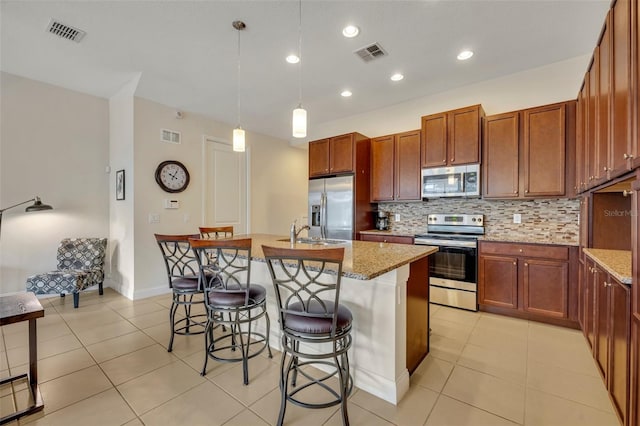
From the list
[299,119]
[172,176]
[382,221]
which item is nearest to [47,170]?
[172,176]

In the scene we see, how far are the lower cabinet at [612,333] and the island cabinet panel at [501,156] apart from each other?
4.37ft

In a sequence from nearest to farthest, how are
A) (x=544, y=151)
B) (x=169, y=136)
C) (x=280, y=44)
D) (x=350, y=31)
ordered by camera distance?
1. (x=350, y=31)
2. (x=280, y=44)
3. (x=544, y=151)
4. (x=169, y=136)

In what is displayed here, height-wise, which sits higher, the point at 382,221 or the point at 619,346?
→ the point at 382,221

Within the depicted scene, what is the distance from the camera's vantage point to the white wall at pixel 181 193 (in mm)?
3820

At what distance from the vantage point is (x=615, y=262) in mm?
1802

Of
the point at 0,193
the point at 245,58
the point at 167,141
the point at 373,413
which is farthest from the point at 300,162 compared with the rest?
the point at 373,413

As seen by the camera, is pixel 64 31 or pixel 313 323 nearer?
pixel 313 323

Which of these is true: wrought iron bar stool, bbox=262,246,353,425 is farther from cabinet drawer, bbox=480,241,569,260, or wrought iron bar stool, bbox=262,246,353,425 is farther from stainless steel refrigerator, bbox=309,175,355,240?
stainless steel refrigerator, bbox=309,175,355,240

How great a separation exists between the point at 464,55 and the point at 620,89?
1806 millimetres

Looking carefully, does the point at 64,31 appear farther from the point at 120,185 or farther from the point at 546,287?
the point at 546,287

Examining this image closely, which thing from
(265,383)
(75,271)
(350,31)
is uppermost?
(350,31)

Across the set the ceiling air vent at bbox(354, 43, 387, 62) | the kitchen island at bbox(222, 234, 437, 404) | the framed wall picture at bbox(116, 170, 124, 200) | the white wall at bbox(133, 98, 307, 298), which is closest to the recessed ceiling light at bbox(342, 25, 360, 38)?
the ceiling air vent at bbox(354, 43, 387, 62)

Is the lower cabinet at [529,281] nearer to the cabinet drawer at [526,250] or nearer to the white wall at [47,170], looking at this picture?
the cabinet drawer at [526,250]

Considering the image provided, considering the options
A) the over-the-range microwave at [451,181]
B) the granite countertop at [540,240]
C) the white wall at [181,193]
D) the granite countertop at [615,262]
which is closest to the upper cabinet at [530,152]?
the over-the-range microwave at [451,181]
